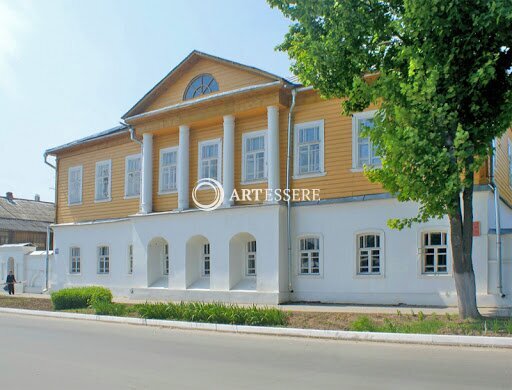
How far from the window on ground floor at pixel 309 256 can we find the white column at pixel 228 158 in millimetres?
3220

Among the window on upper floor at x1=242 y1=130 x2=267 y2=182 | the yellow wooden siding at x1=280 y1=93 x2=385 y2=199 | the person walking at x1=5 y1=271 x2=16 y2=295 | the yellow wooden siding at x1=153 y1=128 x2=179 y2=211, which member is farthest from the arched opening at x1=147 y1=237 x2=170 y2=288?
the person walking at x1=5 y1=271 x2=16 y2=295

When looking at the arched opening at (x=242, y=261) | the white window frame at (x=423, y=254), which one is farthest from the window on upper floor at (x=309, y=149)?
the white window frame at (x=423, y=254)

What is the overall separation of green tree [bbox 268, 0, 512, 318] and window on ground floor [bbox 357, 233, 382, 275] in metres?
5.15

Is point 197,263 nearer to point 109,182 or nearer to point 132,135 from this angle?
point 132,135

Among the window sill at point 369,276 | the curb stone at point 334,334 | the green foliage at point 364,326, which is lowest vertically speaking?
the curb stone at point 334,334

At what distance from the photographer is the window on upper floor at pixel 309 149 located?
19438 mm

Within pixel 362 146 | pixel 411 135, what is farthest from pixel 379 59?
pixel 362 146

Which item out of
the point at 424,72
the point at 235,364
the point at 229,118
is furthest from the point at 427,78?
the point at 229,118

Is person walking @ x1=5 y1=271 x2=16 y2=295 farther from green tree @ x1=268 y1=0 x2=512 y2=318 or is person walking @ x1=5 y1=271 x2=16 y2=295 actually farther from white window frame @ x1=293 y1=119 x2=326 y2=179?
green tree @ x1=268 y1=0 x2=512 y2=318

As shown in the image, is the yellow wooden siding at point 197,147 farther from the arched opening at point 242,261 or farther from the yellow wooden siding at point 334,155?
the yellow wooden siding at point 334,155

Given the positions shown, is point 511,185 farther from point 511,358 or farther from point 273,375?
point 273,375

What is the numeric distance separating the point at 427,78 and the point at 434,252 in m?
7.26

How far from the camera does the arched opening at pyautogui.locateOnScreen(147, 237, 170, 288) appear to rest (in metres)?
23.4

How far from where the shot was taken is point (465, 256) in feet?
41.8
